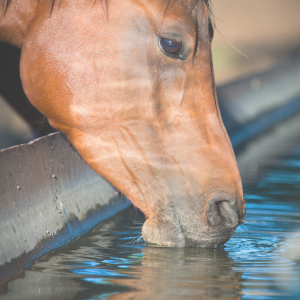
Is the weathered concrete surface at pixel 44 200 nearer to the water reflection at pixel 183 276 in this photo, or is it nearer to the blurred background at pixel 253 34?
the water reflection at pixel 183 276

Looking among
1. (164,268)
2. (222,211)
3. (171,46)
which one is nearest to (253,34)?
(171,46)

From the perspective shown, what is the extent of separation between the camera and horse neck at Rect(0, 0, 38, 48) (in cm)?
262

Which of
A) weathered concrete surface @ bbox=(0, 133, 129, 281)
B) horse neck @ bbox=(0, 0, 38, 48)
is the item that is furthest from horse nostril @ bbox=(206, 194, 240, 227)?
horse neck @ bbox=(0, 0, 38, 48)

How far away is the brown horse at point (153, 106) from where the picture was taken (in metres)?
2.34

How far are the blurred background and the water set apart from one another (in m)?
9.72

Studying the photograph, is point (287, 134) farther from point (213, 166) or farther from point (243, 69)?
point (243, 69)

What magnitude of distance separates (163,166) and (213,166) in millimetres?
252

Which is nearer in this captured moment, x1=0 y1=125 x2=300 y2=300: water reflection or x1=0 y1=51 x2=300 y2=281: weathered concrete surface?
x1=0 y1=125 x2=300 y2=300: water reflection

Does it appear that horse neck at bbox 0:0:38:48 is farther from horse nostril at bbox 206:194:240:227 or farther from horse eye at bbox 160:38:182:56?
horse nostril at bbox 206:194:240:227

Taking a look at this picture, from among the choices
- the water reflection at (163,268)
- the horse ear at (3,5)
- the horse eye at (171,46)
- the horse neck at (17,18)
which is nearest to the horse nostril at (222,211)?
the water reflection at (163,268)

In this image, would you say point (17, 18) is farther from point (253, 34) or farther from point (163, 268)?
point (253, 34)

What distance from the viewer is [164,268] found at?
2.19 m

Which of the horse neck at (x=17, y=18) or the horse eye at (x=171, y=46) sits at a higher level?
the horse neck at (x=17, y=18)

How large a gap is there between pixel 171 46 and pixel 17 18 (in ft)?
A: 3.07
